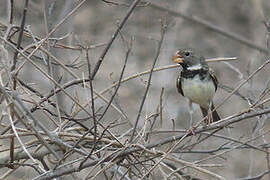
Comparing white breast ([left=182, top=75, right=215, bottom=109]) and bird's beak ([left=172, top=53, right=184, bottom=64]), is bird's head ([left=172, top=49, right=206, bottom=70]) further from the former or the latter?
white breast ([left=182, top=75, right=215, bottom=109])

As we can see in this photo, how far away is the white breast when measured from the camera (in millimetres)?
4598

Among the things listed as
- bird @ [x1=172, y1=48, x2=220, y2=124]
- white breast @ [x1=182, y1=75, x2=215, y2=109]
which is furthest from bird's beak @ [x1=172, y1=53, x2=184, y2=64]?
white breast @ [x1=182, y1=75, x2=215, y2=109]

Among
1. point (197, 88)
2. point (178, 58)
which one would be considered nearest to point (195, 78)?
point (197, 88)

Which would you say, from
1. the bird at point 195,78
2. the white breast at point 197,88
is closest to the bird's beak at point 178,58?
the bird at point 195,78

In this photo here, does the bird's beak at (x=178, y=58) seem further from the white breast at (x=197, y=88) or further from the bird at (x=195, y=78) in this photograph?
the white breast at (x=197, y=88)

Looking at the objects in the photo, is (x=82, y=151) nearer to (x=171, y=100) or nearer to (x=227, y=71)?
(x=171, y=100)

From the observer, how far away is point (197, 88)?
15.1 feet

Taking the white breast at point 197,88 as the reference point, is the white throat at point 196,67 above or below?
above

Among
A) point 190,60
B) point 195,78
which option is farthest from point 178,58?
point 195,78

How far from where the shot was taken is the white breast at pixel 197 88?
460 centimetres

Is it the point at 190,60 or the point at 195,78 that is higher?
the point at 190,60

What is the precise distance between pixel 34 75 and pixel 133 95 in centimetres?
→ 197

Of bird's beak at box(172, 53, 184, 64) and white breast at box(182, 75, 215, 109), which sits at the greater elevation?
bird's beak at box(172, 53, 184, 64)

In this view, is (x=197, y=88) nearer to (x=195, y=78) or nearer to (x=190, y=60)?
(x=195, y=78)
